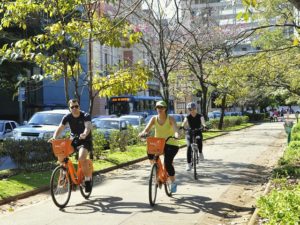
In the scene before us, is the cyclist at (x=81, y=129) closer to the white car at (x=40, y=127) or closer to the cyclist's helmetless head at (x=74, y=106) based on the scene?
the cyclist's helmetless head at (x=74, y=106)

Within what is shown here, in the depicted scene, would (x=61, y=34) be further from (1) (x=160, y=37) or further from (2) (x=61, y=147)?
(1) (x=160, y=37)

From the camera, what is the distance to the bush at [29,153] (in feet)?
43.2

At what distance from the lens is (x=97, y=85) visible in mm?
16406

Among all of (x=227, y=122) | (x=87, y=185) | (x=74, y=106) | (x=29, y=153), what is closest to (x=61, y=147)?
(x=74, y=106)


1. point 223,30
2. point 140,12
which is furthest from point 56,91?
point 140,12

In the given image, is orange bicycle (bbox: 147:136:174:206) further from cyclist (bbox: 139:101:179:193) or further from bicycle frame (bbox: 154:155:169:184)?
cyclist (bbox: 139:101:179:193)

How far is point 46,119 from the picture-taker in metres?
19.6

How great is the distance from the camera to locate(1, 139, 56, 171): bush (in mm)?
13156

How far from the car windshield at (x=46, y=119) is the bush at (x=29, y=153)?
5.09 m

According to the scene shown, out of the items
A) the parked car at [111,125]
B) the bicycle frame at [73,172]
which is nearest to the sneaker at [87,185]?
the bicycle frame at [73,172]

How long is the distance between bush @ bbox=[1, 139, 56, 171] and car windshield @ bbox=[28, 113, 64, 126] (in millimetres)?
5094

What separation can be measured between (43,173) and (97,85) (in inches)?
174

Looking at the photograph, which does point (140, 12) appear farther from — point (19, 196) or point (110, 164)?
point (19, 196)

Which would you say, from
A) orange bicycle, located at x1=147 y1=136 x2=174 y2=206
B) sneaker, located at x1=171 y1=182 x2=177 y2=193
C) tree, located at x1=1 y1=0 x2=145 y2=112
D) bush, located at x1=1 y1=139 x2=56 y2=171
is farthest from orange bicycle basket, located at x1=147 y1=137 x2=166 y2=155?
bush, located at x1=1 y1=139 x2=56 y2=171
